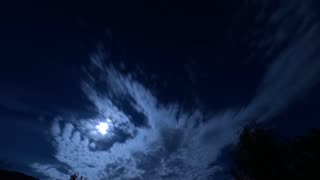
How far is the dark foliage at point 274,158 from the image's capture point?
2466 centimetres

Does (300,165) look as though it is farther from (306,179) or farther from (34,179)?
(34,179)

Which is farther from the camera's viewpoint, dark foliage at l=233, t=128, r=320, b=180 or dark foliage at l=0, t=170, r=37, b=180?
dark foliage at l=0, t=170, r=37, b=180

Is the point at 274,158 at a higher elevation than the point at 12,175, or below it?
below

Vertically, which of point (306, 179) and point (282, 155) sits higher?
point (282, 155)

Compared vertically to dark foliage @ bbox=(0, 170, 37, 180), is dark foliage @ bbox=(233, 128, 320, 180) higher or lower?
lower

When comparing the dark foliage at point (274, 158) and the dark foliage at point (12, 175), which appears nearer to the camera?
the dark foliage at point (274, 158)

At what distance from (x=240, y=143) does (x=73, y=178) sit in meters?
25.6

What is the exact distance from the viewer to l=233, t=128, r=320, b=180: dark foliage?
2466 cm

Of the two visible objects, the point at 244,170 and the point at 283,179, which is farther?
the point at 244,170

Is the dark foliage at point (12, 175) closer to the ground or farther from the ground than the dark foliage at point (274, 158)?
farther from the ground

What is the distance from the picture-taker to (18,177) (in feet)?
109

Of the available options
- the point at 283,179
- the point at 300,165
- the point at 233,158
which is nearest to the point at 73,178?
the point at 233,158

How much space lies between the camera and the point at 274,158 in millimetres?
25203

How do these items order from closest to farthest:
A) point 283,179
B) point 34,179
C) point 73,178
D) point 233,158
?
point 283,179
point 233,158
point 73,178
point 34,179
